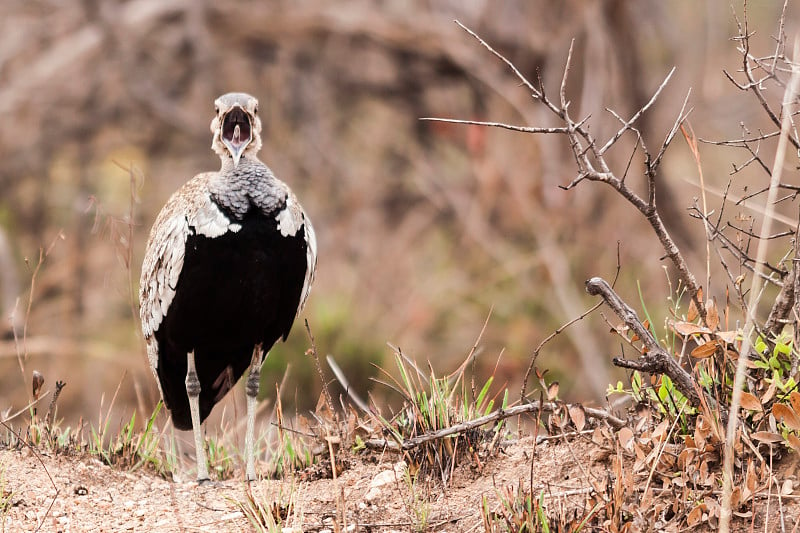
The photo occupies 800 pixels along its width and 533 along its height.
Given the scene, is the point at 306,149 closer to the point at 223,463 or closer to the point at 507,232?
the point at 507,232

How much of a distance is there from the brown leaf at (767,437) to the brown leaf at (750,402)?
0.07 metres

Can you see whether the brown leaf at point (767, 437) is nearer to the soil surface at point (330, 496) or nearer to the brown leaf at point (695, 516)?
the soil surface at point (330, 496)

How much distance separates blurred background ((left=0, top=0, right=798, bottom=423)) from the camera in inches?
353

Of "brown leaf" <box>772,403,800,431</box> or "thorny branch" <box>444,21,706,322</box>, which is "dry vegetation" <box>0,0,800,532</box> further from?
"brown leaf" <box>772,403,800,431</box>

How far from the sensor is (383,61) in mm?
10742

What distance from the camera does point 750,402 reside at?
305 centimetres

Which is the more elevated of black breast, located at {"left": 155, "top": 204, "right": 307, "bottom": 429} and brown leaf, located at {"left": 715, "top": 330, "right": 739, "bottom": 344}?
black breast, located at {"left": 155, "top": 204, "right": 307, "bottom": 429}

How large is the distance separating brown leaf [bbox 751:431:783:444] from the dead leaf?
71 millimetres

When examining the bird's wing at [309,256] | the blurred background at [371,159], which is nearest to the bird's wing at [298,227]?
the bird's wing at [309,256]

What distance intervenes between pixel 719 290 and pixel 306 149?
4.50 metres

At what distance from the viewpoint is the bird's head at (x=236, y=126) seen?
4.40 m

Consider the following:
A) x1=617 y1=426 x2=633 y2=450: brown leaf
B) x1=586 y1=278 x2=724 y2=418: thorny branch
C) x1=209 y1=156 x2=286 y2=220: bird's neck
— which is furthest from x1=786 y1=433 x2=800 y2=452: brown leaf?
x1=209 y1=156 x2=286 y2=220: bird's neck

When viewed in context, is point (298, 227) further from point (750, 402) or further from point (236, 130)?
point (750, 402)

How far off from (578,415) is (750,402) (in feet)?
1.76
